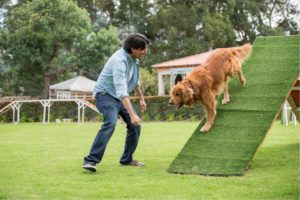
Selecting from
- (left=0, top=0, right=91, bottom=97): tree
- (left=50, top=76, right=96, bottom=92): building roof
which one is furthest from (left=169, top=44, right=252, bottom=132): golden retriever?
(left=50, top=76, right=96, bottom=92): building roof

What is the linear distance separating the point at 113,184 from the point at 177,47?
2970 cm

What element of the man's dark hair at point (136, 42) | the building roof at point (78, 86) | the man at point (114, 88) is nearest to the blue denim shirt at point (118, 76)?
the man at point (114, 88)

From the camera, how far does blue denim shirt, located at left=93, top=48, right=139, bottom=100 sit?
5547 mm

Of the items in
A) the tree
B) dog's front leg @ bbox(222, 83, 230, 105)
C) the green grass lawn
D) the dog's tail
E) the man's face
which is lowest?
the green grass lawn

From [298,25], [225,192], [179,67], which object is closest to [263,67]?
[225,192]

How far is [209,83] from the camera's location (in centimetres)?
620

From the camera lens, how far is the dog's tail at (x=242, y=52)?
692 cm

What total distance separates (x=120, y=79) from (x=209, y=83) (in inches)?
51.8

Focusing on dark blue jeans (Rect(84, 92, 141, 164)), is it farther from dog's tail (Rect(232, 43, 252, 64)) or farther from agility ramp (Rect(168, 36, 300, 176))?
dog's tail (Rect(232, 43, 252, 64))

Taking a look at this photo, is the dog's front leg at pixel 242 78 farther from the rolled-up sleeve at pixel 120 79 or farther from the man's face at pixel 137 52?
the rolled-up sleeve at pixel 120 79

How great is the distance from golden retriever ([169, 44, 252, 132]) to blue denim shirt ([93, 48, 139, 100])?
635 millimetres

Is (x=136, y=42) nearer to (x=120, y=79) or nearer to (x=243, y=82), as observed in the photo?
(x=120, y=79)

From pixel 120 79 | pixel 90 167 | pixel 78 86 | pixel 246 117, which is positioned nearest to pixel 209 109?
pixel 246 117

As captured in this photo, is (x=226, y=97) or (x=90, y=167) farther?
(x=226, y=97)
